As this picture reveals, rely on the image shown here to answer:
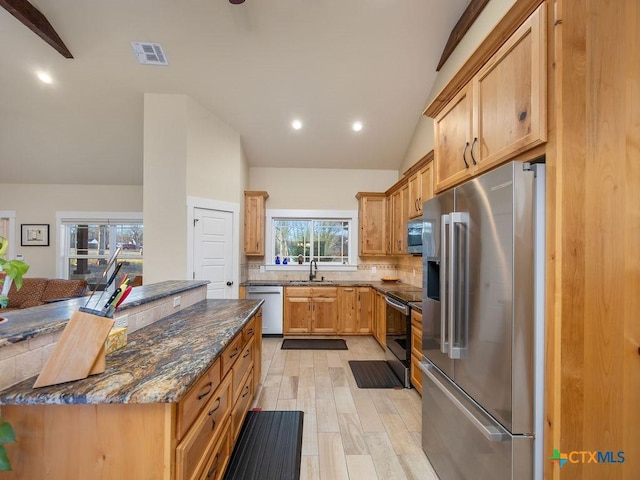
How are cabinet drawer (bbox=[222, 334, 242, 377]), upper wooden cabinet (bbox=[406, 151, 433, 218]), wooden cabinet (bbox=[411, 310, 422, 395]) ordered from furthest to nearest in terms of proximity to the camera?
1. upper wooden cabinet (bbox=[406, 151, 433, 218])
2. wooden cabinet (bbox=[411, 310, 422, 395])
3. cabinet drawer (bbox=[222, 334, 242, 377])

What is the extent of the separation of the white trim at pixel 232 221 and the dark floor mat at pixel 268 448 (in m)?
2.16

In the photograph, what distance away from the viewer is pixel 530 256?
45.6 inches

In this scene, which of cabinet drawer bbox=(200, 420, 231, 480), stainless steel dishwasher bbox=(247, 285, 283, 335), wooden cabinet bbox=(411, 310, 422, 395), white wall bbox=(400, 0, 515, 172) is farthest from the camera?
stainless steel dishwasher bbox=(247, 285, 283, 335)

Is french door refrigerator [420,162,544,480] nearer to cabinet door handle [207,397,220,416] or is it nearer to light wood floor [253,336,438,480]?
light wood floor [253,336,438,480]

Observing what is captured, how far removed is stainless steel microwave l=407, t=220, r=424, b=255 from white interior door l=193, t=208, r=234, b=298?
2610 mm

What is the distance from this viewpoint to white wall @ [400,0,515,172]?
2.57 m

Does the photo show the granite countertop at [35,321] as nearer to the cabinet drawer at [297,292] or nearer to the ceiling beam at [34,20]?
the cabinet drawer at [297,292]

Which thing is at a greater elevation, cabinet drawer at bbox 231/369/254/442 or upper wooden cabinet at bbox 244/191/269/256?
upper wooden cabinet at bbox 244/191/269/256

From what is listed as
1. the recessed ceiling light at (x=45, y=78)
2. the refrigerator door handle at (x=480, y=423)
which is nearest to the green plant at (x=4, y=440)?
the refrigerator door handle at (x=480, y=423)

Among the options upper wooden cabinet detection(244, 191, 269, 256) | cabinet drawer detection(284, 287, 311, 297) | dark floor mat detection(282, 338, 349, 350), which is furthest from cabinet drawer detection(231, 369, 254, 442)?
upper wooden cabinet detection(244, 191, 269, 256)

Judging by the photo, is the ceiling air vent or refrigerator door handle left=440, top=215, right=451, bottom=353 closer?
refrigerator door handle left=440, top=215, right=451, bottom=353

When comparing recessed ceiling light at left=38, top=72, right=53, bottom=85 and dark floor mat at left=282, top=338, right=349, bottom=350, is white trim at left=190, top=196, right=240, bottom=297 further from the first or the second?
recessed ceiling light at left=38, top=72, right=53, bottom=85

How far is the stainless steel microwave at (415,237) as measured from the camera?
332 cm

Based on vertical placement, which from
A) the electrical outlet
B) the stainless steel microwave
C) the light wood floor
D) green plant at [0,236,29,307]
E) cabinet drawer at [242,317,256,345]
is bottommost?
the light wood floor
